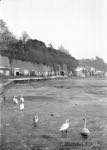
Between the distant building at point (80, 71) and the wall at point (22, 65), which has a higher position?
the wall at point (22, 65)

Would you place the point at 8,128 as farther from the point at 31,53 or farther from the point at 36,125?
the point at 31,53

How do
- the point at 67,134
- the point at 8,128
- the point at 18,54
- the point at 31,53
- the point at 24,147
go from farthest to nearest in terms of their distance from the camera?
the point at 31,53, the point at 18,54, the point at 8,128, the point at 67,134, the point at 24,147

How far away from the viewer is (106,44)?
701cm

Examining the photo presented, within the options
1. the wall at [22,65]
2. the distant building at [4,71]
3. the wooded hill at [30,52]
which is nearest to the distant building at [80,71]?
the wooded hill at [30,52]

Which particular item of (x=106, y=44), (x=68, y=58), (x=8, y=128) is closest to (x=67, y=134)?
(x=8, y=128)

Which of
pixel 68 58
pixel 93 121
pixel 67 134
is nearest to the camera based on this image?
pixel 67 134

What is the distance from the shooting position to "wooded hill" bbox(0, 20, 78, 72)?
38287mm

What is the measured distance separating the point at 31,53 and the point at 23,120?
42.5m

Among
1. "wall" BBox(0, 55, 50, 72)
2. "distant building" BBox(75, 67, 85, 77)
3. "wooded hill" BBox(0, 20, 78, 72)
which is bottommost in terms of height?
"distant building" BBox(75, 67, 85, 77)

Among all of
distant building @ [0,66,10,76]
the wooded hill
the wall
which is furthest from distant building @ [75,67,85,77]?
distant building @ [0,66,10,76]

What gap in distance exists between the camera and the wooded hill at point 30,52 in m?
38.3

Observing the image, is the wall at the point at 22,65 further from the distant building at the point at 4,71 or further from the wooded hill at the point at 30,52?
the wooded hill at the point at 30,52

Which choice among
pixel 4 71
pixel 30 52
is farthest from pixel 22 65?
pixel 4 71

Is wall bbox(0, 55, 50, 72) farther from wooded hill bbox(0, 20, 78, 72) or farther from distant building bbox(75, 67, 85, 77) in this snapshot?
distant building bbox(75, 67, 85, 77)
